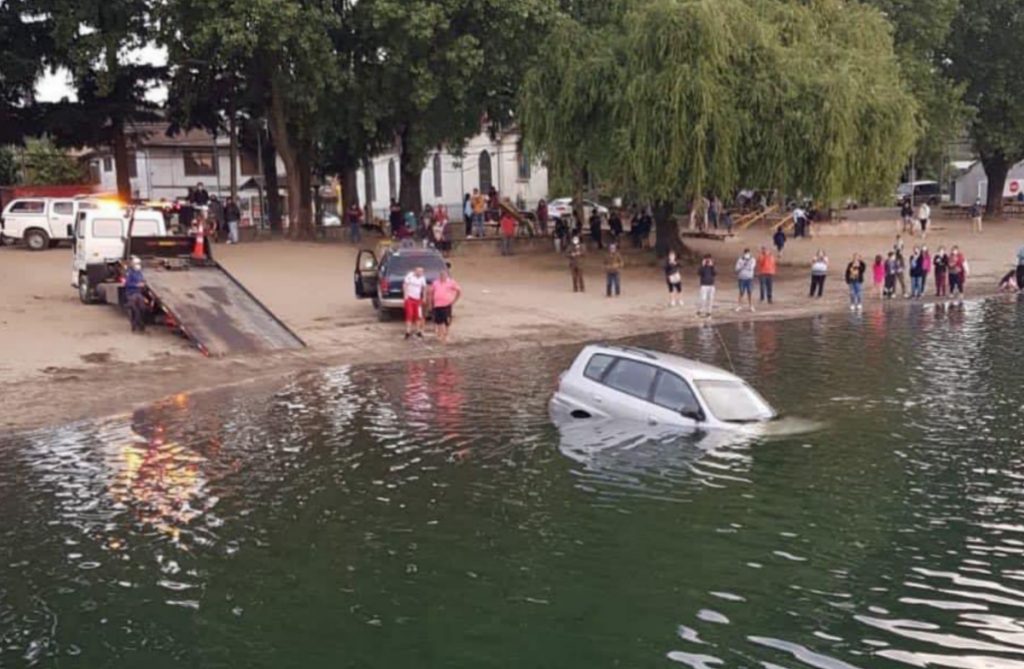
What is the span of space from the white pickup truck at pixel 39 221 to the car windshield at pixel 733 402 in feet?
111

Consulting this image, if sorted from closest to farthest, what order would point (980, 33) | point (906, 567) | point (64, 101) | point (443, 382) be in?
point (906, 567) < point (443, 382) < point (64, 101) < point (980, 33)

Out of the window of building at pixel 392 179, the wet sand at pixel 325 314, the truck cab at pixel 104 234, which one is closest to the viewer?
the wet sand at pixel 325 314

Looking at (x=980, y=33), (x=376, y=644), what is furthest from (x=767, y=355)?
Result: (x=980, y=33)

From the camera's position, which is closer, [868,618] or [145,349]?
[868,618]

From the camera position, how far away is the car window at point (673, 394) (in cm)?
1542

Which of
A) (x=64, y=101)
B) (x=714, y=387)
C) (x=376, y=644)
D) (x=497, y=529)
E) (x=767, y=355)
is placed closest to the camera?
(x=376, y=644)

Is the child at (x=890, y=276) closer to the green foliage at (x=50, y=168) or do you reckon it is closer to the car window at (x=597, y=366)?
the car window at (x=597, y=366)

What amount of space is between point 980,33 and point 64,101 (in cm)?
4643

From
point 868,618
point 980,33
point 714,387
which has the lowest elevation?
point 868,618

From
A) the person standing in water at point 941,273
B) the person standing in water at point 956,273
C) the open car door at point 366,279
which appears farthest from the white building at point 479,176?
the open car door at point 366,279

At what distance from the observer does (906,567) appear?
10.3 meters

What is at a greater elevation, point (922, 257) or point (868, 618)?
point (922, 257)

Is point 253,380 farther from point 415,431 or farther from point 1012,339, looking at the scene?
point 1012,339

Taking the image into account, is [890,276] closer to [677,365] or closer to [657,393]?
[677,365]
